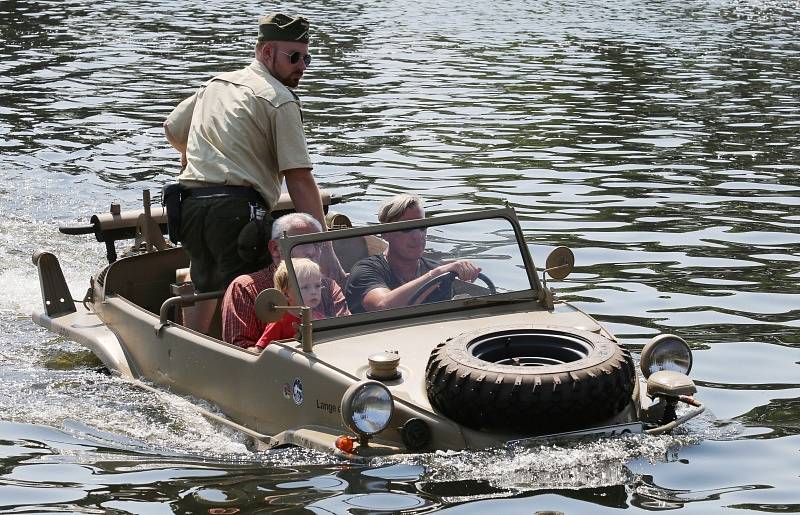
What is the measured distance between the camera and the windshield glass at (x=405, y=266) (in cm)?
787

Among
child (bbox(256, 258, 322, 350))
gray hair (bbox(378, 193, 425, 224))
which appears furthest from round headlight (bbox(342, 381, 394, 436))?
gray hair (bbox(378, 193, 425, 224))

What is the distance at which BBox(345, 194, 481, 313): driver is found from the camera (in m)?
8.00

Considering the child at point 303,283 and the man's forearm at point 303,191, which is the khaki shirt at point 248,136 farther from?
the child at point 303,283

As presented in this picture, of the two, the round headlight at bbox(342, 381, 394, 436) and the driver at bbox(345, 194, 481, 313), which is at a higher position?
the driver at bbox(345, 194, 481, 313)

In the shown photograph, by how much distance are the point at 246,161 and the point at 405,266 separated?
1.47 meters

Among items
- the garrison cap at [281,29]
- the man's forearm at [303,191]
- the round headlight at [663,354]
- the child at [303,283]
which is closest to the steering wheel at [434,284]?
the child at [303,283]

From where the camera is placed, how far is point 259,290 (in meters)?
8.33

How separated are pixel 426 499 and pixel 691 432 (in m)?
1.84

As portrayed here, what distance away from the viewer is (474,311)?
325 inches

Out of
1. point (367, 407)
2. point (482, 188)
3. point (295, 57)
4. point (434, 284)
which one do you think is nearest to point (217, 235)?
point (295, 57)

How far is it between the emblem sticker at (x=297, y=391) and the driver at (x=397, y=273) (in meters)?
0.65

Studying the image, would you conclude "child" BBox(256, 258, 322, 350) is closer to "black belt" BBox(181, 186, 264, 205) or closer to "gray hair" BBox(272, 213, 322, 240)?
"gray hair" BBox(272, 213, 322, 240)

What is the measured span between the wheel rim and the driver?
895 mm

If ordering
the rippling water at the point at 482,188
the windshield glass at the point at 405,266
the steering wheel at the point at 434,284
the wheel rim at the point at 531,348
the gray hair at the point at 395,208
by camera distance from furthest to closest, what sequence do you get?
the gray hair at the point at 395,208 → the steering wheel at the point at 434,284 → the windshield glass at the point at 405,266 → the wheel rim at the point at 531,348 → the rippling water at the point at 482,188
